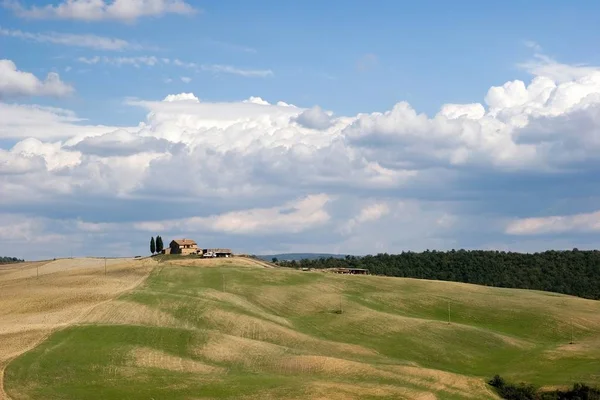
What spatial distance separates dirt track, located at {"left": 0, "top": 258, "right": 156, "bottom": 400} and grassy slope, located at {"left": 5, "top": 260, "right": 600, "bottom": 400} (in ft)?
10.7

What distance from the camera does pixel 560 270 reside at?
19000 cm

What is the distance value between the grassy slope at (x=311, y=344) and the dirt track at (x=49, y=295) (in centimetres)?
328

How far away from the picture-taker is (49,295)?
102 metres

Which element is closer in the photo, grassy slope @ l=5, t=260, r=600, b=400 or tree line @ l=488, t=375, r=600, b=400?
grassy slope @ l=5, t=260, r=600, b=400

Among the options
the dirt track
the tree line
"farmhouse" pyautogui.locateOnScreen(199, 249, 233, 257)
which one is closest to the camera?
the tree line

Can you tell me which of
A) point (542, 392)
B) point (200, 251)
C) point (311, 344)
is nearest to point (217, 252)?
point (200, 251)

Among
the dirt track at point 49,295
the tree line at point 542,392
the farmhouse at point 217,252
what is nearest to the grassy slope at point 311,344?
the tree line at point 542,392

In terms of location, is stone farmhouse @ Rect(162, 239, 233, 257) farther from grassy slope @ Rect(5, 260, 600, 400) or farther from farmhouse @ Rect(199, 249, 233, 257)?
grassy slope @ Rect(5, 260, 600, 400)

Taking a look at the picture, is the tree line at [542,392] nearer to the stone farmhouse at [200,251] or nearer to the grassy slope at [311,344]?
the grassy slope at [311,344]

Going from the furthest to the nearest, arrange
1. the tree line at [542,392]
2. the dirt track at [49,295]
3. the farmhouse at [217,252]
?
1. the farmhouse at [217,252]
2. the dirt track at [49,295]
3. the tree line at [542,392]

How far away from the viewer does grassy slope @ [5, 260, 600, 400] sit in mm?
63062

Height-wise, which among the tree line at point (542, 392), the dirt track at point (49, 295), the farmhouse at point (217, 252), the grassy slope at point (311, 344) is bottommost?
the tree line at point (542, 392)

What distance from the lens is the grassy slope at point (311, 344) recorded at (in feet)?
207

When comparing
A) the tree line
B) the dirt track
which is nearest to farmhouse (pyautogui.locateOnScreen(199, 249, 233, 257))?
the dirt track
